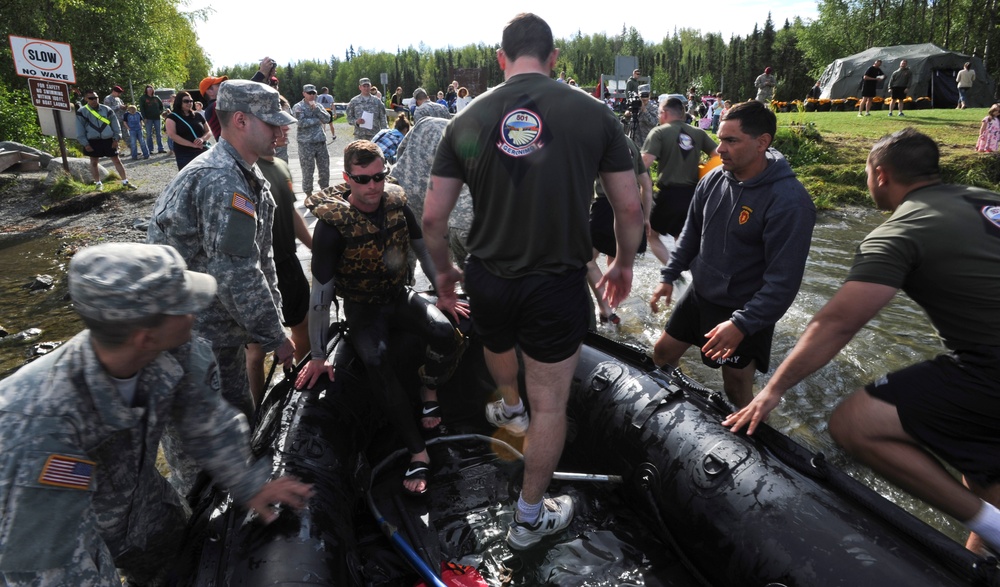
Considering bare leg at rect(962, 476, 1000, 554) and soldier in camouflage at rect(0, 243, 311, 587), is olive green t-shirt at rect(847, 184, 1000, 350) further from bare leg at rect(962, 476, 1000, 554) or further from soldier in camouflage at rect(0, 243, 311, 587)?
soldier in camouflage at rect(0, 243, 311, 587)

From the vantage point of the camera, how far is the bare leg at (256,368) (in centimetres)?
396

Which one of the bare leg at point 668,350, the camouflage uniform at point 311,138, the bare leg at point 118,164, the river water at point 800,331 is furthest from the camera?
the bare leg at point 118,164

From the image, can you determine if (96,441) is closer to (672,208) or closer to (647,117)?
(672,208)

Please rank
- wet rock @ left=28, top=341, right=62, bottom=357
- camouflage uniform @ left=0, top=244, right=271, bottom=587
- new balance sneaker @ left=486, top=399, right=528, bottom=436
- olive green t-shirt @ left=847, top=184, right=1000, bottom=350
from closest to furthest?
camouflage uniform @ left=0, top=244, right=271, bottom=587 → olive green t-shirt @ left=847, top=184, right=1000, bottom=350 → new balance sneaker @ left=486, top=399, right=528, bottom=436 → wet rock @ left=28, top=341, right=62, bottom=357

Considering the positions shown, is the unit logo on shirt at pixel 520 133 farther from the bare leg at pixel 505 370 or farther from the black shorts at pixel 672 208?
the black shorts at pixel 672 208

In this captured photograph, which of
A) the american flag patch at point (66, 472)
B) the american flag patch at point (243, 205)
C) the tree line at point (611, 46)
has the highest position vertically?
the tree line at point (611, 46)

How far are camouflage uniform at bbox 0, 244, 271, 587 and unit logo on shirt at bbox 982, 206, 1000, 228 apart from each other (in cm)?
282

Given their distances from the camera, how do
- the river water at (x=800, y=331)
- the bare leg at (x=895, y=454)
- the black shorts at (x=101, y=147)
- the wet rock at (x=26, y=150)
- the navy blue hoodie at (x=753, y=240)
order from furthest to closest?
the wet rock at (x=26, y=150), the black shorts at (x=101, y=147), the river water at (x=800, y=331), the navy blue hoodie at (x=753, y=240), the bare leg at (x=895, y=454)

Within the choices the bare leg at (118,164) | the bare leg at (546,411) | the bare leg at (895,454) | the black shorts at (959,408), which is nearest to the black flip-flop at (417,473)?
the bare leg at (546,411)

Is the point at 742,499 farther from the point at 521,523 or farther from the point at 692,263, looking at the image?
the point at 692,263

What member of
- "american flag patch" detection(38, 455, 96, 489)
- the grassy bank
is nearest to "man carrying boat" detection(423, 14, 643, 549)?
"american flag patch" detection(38, 455, 96, 489)

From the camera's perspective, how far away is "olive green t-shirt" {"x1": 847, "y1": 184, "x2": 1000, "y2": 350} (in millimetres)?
2264

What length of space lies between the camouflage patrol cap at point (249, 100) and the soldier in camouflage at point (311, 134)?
22.1ft

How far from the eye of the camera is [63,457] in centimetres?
150
